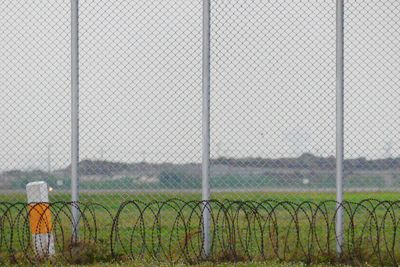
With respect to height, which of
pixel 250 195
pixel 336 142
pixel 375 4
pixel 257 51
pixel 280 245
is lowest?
pixel 280 245

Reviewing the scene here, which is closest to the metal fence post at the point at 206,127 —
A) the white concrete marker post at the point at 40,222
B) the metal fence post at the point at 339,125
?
the metal fence post at the point at 339,125

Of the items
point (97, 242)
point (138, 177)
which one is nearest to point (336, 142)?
point (138, 177)

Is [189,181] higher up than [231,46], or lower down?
lower down

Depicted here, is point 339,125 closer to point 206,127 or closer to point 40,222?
point 206,127

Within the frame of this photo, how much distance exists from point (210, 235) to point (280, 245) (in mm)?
979

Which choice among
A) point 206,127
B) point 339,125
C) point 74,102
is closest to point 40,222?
point 74,102

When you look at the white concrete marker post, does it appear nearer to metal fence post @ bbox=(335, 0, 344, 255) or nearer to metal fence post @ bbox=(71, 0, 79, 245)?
metal fence post @ bbox=(71, 0, 79, 245)

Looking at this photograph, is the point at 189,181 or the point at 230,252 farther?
the point at 189,181

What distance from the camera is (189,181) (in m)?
9.07

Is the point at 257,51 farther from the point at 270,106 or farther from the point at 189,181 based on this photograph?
the point at 189,181

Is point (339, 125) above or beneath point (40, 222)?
above

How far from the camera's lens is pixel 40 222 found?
8.68 meters

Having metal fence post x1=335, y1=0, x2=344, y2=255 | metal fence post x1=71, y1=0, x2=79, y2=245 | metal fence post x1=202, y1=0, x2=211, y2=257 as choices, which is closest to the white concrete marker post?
metal fence post x1=71, y1=0, x2=79, y2=245

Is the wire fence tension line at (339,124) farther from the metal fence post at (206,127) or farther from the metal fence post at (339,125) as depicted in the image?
the metal fence post at (206,127)
